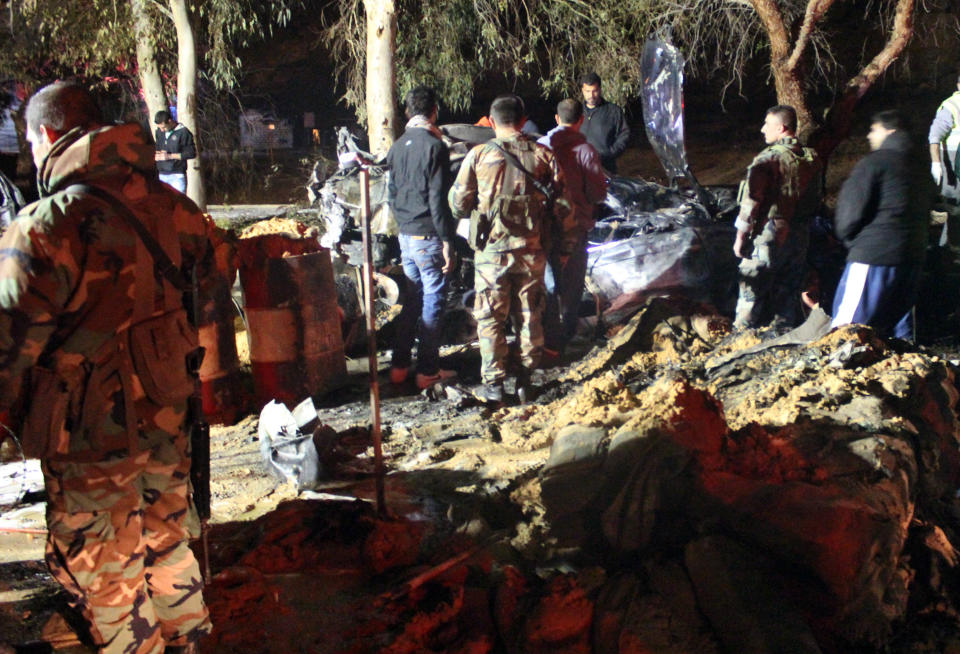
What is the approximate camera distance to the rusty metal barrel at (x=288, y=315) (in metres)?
5.66

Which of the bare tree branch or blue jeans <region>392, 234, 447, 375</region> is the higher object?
the bare tree branch

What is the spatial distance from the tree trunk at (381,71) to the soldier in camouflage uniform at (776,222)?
512 centimetres

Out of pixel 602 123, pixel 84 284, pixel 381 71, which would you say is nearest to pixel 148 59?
pixel 381 71

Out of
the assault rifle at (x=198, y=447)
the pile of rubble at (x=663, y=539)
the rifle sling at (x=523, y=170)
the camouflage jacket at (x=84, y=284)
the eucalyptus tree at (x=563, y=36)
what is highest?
the eucalyptus tree at (x=563, y=36)

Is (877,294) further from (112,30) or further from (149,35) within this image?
(112,30)

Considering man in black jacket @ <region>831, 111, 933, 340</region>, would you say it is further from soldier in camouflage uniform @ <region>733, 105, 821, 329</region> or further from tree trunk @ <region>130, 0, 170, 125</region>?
tree trunk @ <region>130, 0, 170, 125</region>

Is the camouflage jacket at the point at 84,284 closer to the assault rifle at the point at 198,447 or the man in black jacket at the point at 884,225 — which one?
the assault rifle at the point at 198,447

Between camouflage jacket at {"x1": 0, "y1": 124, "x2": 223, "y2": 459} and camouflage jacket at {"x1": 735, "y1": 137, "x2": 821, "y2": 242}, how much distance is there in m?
4.88

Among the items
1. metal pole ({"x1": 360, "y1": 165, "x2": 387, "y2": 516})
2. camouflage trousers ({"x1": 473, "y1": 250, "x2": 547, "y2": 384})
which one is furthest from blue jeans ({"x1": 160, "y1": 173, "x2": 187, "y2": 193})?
metal pole ({"x1": 360, "y1": 165, "x2": 387, "y2": 516})

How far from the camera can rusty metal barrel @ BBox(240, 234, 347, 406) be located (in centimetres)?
566

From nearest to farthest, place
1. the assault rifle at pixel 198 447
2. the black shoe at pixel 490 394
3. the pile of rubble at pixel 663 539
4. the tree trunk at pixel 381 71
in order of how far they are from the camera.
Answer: the assault rifle at pixel 198 447
the pile of rubble at pixel 663 539
the black shoe at pixel 490 394
the tree trunk at pixel 381 71

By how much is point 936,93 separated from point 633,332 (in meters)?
15.0

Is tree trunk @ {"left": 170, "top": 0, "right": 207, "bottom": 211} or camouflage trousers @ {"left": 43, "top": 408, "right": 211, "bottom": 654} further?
tree trunk @ {"left": 170, "top": 0, "right": 207, "bottom": 211}

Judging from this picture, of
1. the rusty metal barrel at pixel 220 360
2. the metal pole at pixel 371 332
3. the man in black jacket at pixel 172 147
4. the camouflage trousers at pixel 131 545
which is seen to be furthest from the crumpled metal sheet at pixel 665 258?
the man in black jacket at pixel 172 147
